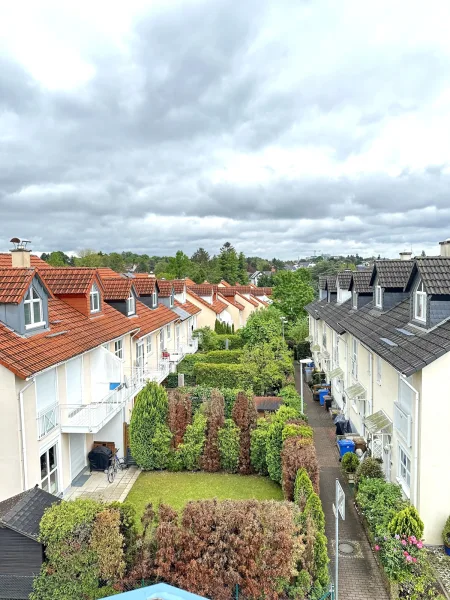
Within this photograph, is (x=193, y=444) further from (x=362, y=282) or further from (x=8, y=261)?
(x=362, y=282)

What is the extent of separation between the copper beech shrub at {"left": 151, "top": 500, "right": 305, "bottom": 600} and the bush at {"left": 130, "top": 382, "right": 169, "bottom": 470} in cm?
777

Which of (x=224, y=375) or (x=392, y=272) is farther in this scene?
(x=224, y=375)

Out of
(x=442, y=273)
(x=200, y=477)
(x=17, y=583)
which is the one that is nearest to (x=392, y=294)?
(x=442, y=273)

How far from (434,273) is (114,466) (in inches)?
558

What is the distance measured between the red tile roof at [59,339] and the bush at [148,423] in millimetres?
2982

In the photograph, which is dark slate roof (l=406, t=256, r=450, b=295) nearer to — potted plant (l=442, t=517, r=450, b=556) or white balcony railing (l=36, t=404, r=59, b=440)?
potted plant (l=442, t=517, r=450, b=556)

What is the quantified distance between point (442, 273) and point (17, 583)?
44.9 ft

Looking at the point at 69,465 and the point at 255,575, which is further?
the point at 69,465

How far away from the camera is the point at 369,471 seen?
14.6 meters

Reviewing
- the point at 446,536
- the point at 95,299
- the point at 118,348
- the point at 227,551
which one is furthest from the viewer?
the point at 118,348

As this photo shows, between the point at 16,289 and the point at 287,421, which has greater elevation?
the point at 16,289

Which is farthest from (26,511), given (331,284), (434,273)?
(331,284)

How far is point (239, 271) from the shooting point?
378 feet

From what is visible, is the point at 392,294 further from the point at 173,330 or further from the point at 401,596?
the point at 173,330
